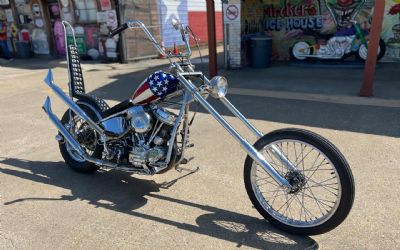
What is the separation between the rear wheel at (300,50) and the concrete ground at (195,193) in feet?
18.8

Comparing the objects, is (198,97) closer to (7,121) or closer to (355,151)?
(355,151)

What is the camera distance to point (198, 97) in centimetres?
320

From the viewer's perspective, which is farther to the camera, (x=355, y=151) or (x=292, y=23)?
(x=292, y=23)

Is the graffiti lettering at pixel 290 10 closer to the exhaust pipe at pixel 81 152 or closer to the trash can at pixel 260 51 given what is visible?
the trash can at pixel 260 51

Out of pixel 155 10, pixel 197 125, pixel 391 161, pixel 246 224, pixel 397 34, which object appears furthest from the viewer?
pixel 155 10

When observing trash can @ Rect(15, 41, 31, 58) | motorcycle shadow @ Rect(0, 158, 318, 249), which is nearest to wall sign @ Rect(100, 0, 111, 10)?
trash can @ Rect(15, 41, 31, 58)

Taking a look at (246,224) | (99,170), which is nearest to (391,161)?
(246,224)

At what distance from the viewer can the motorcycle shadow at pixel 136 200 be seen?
2.94 metres

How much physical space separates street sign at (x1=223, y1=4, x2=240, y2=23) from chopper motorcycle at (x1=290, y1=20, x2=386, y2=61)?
2.75m

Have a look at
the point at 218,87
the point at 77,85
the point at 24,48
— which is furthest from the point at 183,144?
the point at 24,48

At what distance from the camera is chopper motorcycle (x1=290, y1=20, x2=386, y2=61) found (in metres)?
11.4

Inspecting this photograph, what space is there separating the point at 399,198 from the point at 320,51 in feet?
31.5

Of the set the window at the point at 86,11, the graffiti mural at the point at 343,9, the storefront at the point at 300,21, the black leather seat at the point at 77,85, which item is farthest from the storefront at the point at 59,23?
the black leather seat at the point at 77,85

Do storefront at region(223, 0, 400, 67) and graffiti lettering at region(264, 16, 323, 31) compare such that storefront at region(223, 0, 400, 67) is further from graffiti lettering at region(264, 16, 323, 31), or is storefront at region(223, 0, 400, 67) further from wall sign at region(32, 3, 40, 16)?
wall sign at region(32, 3, 40, 16)
